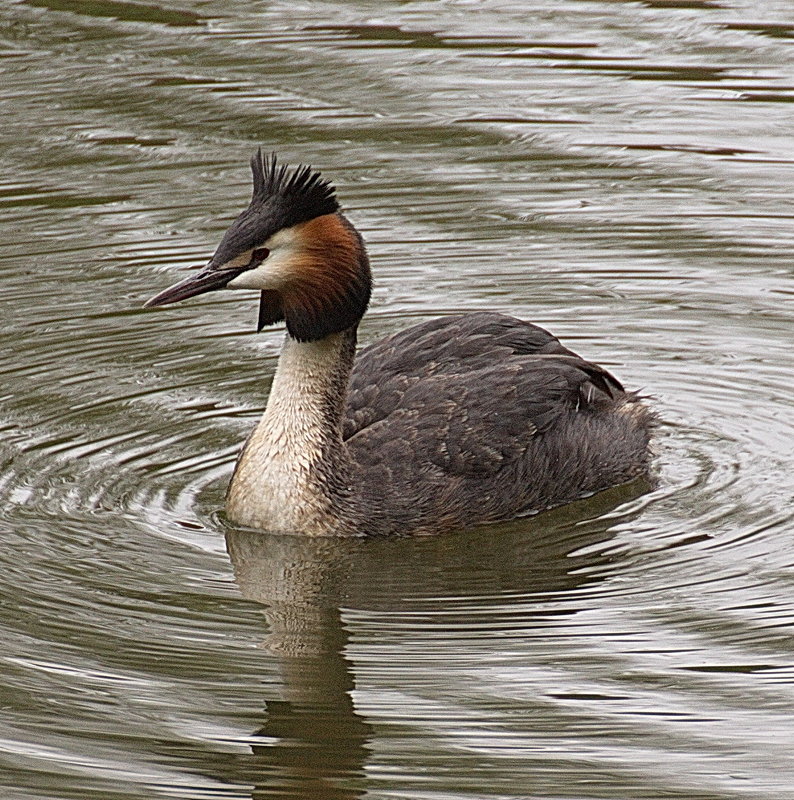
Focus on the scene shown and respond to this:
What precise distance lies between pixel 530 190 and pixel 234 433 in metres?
3.81

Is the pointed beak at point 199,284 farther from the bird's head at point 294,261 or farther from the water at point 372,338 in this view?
the water at point 372,338

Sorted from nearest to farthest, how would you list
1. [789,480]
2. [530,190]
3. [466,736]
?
[466,736], [789,480], [530,190]

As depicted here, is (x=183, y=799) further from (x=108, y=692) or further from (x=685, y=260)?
(x=685, y=260)

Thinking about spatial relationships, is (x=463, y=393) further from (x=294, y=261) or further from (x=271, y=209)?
(x=271, y=209)

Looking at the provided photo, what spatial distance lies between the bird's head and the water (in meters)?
1.02

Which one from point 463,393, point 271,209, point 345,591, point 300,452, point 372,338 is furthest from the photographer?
point 372,338

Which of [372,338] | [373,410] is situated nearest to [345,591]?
[373,410]

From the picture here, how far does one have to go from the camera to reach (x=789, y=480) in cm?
886

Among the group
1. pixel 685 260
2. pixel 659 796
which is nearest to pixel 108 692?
pixel 659 796

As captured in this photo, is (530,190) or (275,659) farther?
(530,190)

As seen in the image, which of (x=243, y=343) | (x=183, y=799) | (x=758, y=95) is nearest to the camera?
(x=183, y=799)

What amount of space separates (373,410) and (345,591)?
4.30ft

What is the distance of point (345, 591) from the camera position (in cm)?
791

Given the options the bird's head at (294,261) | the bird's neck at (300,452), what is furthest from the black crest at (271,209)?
the bird's neck at (300,452)
